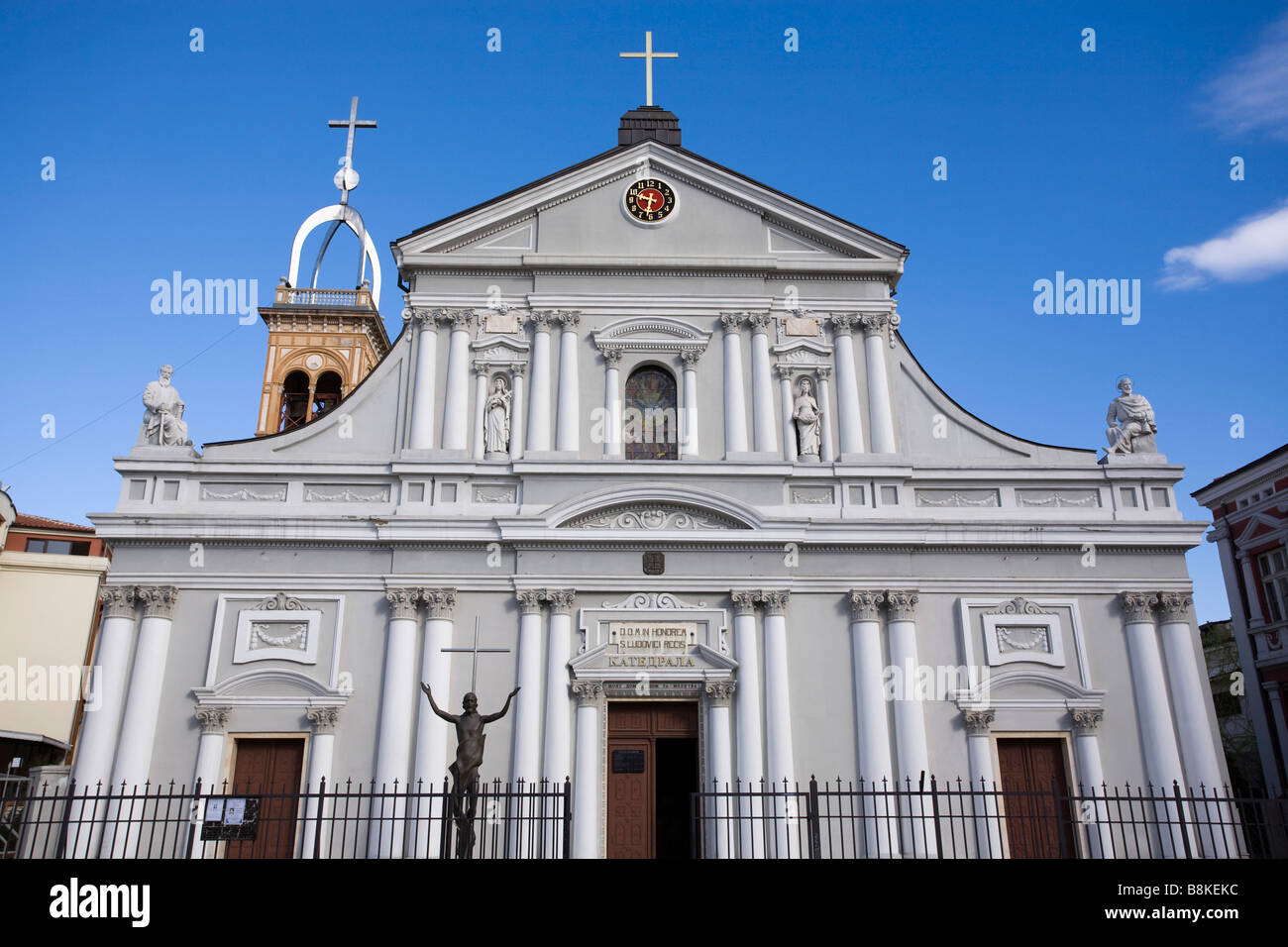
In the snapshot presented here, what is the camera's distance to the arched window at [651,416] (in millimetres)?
20750

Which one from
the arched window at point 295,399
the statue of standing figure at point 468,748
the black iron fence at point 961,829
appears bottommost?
the black iron fence at point 961,829

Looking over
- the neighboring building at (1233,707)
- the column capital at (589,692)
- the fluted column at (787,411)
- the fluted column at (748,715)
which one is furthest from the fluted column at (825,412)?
the neighboring building at (1233,707)

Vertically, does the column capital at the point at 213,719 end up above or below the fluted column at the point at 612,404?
below

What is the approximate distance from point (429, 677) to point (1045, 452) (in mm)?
13366

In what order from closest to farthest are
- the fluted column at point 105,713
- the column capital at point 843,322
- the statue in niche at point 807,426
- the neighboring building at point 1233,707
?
1. the fluted column at point 105,713
2. the statue in niche at point 807,426
3. the column capital at point 843,322
4. the neighboring building at point 1233,707

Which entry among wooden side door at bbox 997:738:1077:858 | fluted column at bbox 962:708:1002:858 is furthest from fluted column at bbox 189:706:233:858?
wooden side door at bbox 997:738:1077:858

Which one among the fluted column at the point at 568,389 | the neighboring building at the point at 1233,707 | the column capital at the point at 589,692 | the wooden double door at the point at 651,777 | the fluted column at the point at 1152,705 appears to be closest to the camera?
the wooden double door at the point at 651,777

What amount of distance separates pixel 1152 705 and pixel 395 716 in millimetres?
14200

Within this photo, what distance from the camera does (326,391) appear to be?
1523 inches

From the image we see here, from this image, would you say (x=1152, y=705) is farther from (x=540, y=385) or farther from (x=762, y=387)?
(x=540, y=385)

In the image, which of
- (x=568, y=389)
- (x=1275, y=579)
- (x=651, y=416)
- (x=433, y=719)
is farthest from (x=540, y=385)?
(x=1275, y=579)

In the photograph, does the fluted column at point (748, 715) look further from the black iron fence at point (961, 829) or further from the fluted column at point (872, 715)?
the fluted column at point (872, 715)

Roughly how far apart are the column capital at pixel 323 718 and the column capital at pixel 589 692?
4451 millimetres

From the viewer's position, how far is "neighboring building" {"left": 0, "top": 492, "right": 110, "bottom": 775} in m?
29.8
